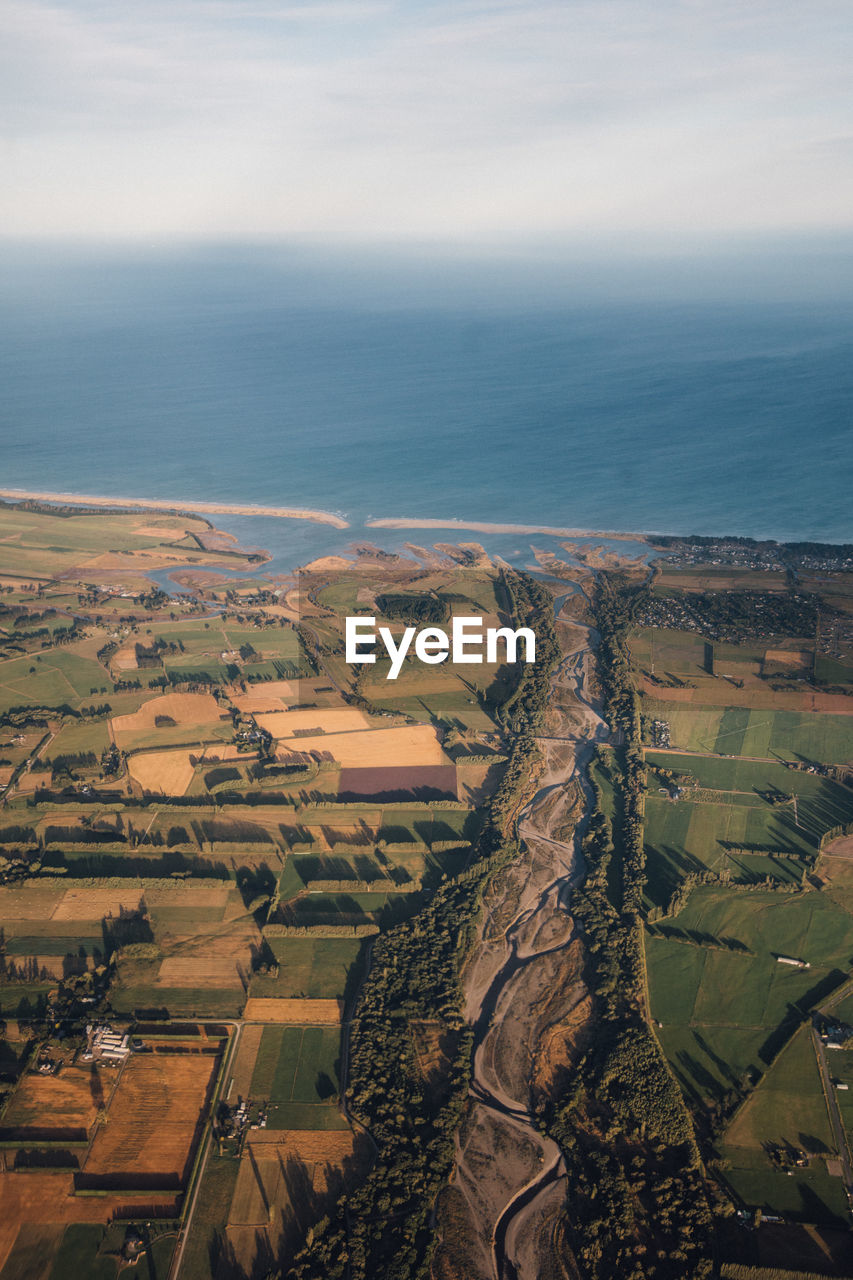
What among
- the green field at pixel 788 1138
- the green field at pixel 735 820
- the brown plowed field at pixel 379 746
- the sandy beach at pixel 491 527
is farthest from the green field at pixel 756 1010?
the sandy beach at pixel 491 527

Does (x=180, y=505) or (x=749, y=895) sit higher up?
(x=180, y=505)

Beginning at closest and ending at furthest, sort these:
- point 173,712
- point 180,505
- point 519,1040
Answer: point 519,1040, point 173,712, point 180,505

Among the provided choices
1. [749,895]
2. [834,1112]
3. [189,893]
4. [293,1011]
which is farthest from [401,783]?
[834,1112]

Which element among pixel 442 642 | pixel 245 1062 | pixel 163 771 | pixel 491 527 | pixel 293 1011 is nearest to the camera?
pixel 245 1062

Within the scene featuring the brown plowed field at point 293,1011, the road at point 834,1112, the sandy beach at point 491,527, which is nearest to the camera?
the road at point 834,1112

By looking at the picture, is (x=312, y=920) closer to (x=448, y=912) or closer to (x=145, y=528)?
(x=448, y=912)

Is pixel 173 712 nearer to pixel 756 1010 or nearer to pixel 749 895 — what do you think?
pixel 749 895

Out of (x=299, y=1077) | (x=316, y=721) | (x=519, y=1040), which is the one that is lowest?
(x=299, y=1077)

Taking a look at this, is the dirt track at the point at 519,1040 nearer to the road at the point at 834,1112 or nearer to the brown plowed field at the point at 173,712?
the road at the point at 834,1112
